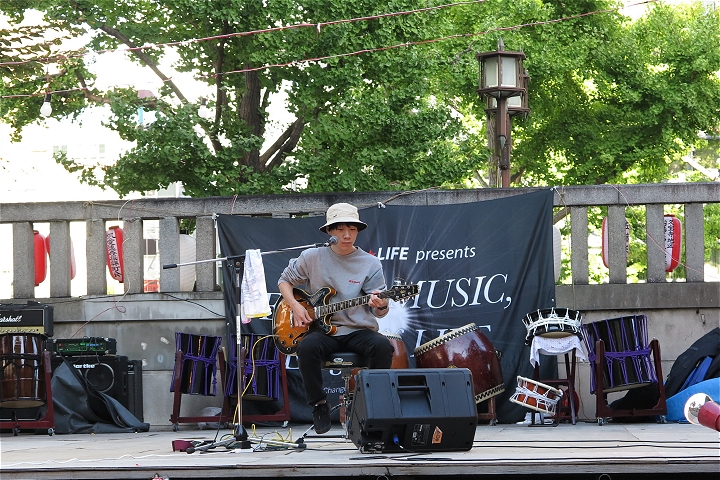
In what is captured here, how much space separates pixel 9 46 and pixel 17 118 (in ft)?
4.73

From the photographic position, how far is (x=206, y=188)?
57.2ft

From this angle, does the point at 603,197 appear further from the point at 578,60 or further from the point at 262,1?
the point at 578,60

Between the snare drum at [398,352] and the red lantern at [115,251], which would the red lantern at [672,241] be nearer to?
the snare drum at [398,352]

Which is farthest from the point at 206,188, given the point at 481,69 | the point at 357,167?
the point at 481,69

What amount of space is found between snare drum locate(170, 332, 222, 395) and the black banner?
431 mm

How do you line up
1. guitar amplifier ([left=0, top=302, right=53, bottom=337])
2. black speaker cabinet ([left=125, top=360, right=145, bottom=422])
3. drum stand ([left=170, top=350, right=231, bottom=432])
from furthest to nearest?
black speaker cabinet ([left=125, top=360, right=145, bottom=422]), guitar amplifier ([left=0, top=302, right=53, bottom=337]), drum stand ([left=170, top=350, right=231, bottom=432])

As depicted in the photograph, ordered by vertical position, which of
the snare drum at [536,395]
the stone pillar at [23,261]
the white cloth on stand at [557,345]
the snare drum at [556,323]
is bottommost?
the snare drum at [536,395]

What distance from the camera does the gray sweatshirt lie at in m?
7.29

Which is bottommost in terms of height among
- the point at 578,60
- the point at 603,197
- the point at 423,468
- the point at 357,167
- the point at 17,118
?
the point at 423,468

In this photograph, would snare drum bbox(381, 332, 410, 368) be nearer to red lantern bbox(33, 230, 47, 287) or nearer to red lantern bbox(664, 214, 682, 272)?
red lantern bbox(664, 214, 682, 272)

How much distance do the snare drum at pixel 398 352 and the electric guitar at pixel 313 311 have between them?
138 cm

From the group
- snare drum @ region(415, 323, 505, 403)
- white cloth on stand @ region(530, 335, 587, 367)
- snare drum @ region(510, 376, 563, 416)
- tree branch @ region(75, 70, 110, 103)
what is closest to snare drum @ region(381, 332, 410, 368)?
snare drum @ region(415, 323, 505, 403)

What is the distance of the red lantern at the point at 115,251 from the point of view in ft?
33.3

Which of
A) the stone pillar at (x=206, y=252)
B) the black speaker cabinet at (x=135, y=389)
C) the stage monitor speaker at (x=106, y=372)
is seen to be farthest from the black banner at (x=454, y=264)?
the stage monitor speaker at (x=106, y=372)
